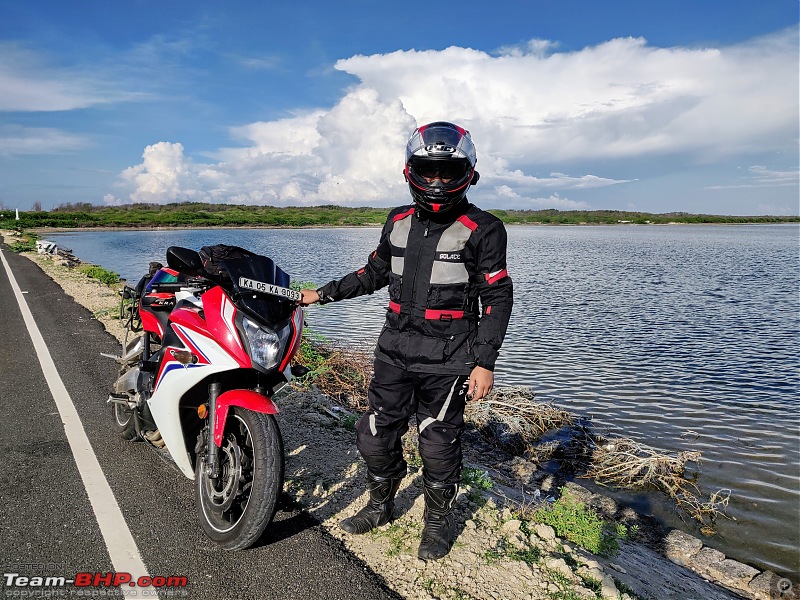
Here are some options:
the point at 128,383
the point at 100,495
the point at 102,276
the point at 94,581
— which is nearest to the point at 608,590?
the point at 94,581

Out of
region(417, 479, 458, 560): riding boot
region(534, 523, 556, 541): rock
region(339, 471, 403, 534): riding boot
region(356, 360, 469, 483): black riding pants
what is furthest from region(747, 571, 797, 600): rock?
region(339, 471, 403, 534): riding boot

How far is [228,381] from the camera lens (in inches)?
131

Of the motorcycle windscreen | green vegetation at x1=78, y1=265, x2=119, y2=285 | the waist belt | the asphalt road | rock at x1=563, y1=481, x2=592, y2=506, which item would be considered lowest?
rock at x1=563, y1=481, x2=592, y2=506

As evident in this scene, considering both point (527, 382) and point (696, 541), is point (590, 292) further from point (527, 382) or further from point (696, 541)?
point (696, 541)

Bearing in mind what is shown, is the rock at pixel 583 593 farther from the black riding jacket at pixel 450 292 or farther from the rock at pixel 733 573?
the rock at pixel 733 573

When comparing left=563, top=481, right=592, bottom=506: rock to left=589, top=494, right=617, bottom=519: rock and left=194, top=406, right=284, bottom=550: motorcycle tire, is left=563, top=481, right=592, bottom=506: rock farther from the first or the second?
left=194, top=406, right=284, bottom=550: motorcycle tire

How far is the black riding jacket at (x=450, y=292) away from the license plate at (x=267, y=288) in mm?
598

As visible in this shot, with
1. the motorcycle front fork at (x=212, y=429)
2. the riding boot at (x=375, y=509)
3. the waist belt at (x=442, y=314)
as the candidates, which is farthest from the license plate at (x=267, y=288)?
the riding boot at (x=375, y=509)

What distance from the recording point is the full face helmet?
3219mm

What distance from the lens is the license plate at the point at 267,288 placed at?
10.5ft

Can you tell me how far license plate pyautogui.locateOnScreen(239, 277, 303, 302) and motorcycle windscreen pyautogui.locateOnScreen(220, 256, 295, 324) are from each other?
0.04 m

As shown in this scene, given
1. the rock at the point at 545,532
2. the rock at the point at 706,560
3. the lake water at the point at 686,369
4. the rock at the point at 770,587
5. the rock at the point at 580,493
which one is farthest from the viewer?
the lake water at the point at 686,369

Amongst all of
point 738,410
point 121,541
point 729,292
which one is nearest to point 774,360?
point 738,410

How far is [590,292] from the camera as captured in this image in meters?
19.5
